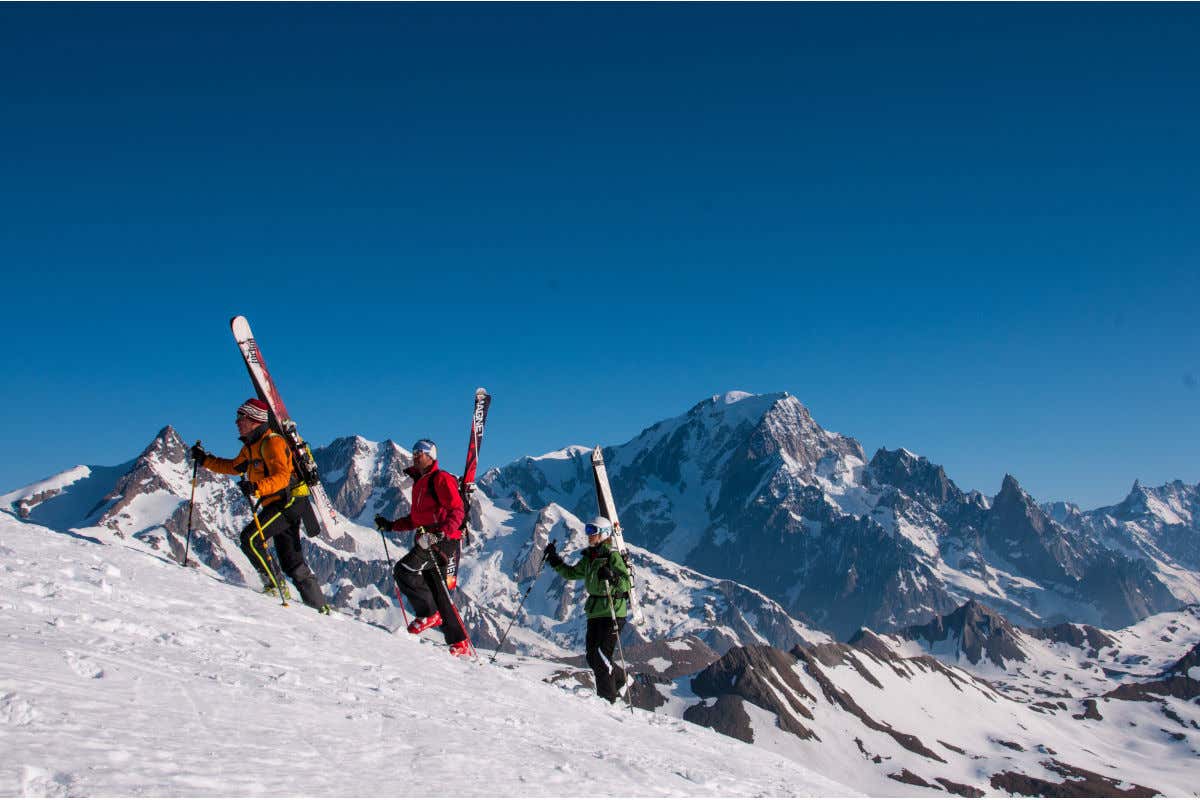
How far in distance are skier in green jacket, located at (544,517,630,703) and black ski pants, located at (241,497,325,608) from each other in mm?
4984

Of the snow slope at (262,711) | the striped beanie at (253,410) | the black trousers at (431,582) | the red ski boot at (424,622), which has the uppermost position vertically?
the striped beanie at (253,410)

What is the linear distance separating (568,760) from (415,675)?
12.5ft

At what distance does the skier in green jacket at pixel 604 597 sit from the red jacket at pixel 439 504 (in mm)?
2497

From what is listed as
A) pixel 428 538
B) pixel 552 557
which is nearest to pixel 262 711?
pixel 428 538

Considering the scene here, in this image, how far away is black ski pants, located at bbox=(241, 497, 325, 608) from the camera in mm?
15438

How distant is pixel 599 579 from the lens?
57.3 ft

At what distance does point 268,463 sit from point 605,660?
8.02 m

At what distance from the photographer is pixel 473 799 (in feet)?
23.9

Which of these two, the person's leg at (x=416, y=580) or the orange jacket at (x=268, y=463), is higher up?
the orange jacket at (x=268, y=463)

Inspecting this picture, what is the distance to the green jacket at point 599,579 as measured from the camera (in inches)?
685

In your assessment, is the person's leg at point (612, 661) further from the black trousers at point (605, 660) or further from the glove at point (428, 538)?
the glove at point (428, 538)

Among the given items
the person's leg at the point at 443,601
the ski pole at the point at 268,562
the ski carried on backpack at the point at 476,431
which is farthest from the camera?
the ski carried on backpack at the point at 476,431

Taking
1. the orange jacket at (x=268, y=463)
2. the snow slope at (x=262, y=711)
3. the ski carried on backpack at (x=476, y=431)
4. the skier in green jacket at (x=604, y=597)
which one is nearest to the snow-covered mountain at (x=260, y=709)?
the snow slope at (x=262, y=711)

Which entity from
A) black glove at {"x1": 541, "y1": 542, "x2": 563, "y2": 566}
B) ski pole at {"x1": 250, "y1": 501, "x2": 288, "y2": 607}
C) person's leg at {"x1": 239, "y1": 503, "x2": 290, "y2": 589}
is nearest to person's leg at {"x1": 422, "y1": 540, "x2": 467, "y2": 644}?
black glove at {"x1": 541, "y1": 542, "x2": 563, "y2": 566}
